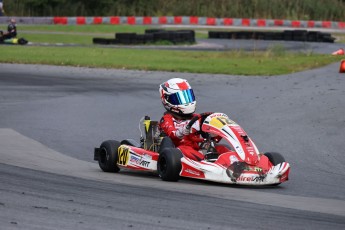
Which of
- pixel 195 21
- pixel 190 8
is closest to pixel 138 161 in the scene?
pixel 195 21

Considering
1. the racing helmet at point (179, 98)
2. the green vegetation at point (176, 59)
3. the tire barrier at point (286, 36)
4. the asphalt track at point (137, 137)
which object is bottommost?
the tire barrier at point (286, 36)

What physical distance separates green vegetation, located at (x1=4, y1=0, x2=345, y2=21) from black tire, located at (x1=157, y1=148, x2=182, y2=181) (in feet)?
147

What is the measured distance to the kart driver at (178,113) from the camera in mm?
9242

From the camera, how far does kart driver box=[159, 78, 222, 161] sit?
924cm

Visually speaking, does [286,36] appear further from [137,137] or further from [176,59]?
[137,137]

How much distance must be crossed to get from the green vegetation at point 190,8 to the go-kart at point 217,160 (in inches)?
1748

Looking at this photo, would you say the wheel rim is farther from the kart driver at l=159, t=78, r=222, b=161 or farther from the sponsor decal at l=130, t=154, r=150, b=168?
the kart driver at l=159, t=78, r=222, b=161

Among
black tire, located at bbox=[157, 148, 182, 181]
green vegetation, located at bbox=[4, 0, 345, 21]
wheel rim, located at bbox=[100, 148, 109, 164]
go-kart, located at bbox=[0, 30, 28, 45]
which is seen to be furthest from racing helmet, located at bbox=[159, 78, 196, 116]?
green vegetation, located at bbox=[4, 0, 345, 21]

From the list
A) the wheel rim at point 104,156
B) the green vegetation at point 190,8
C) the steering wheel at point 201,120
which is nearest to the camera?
the steering wheel at point 201,120

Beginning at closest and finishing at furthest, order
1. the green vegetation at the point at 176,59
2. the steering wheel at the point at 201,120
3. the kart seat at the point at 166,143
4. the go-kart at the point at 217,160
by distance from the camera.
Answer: the go-kart at the point at 217,160 → the steering wheel at the point at 201,120 → the kart seat at the point at 166,143 → the green vegetation at the point at 176,59

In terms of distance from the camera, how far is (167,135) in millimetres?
9438

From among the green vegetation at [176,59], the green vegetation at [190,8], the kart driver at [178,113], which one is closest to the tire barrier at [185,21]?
the green vegetation at [190,8]

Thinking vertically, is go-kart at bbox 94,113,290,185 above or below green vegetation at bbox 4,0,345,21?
above

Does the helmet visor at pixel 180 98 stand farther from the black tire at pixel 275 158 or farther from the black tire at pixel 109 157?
the black tire at pixel 275 158
